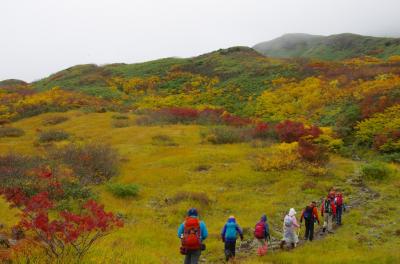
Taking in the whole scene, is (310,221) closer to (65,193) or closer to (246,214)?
(246,214)

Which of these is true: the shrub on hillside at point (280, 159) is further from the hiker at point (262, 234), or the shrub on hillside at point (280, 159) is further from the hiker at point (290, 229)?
the hiker at point (262, 234)

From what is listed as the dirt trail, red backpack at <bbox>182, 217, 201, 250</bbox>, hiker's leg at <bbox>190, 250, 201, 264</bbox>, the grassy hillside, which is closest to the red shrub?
the grassy hillside

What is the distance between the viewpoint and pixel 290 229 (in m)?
15.3

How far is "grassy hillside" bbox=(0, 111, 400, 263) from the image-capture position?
556 inches

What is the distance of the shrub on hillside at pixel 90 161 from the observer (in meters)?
23.4

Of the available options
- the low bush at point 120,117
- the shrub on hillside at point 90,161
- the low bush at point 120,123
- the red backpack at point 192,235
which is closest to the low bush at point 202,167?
the shrub on hillside at point 90,161

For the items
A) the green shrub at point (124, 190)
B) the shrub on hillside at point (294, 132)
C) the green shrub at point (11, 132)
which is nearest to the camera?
the green shrub at point (124, 190)

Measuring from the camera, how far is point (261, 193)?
72.6ft

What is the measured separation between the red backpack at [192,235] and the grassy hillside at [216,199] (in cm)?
114

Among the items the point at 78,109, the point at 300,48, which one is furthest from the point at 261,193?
the point at 300,48

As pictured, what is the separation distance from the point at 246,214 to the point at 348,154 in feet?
Answer: 47.7

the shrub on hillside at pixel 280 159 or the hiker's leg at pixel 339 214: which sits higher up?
the shrub on hillside at pixel 280 159

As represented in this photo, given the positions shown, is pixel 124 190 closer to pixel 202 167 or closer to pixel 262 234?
pixel 202 167

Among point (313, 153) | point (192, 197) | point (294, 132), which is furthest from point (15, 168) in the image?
point (294, 132)
